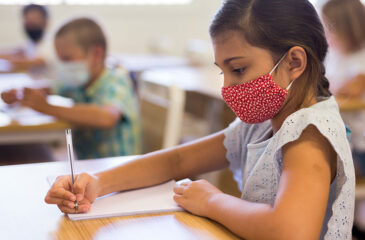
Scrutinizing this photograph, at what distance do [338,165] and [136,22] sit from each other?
4.44 m

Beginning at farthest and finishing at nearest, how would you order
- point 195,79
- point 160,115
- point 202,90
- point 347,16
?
1. point 195,79
2. point 202,90
3. point 347,16
4. point 160,115

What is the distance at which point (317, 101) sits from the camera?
3.35 ft

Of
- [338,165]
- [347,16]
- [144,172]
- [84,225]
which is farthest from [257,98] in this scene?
[347,16]

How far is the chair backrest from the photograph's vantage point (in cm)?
195

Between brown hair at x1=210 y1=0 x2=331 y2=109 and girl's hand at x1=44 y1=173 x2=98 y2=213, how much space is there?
39 centimetres

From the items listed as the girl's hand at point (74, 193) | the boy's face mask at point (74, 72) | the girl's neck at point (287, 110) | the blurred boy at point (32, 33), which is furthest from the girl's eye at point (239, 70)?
the blurred boy at point (32, 33)

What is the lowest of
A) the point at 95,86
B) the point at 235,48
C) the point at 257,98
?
the point at 95,86

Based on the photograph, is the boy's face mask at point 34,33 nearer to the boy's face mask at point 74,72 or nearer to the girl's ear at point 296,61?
the boy's face mask at point 74,72

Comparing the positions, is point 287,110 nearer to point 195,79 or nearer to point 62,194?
point 62,194

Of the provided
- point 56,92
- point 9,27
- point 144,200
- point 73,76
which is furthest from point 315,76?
point 9,27

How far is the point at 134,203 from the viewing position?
1.00m

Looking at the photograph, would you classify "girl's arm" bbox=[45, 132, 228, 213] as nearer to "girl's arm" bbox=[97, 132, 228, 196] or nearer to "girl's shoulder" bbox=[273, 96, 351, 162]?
"girl's arm" bbox=[97, 132, 228, 196]

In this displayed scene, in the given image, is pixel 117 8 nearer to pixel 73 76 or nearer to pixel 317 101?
pixel 73 76

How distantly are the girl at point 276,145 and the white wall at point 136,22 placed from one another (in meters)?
3.74
